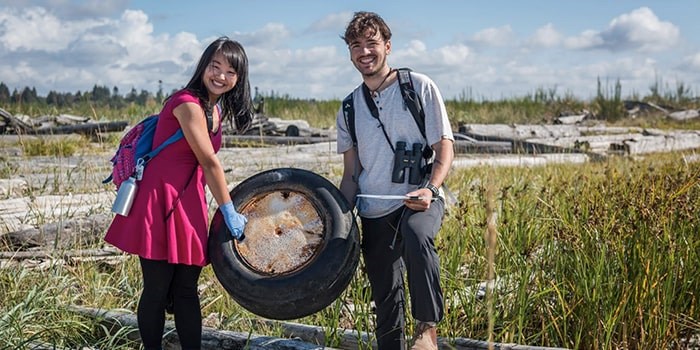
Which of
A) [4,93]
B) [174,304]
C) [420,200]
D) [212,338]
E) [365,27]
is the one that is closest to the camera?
[420,200]

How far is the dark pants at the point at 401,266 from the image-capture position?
11.3 ft

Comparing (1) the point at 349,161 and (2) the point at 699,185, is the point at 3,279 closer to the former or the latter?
(1) the point at 349,161

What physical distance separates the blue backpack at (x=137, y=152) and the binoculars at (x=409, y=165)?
39.0 inches

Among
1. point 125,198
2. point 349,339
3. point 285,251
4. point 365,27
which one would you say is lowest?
point 349,339

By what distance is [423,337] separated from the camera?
3.48 m

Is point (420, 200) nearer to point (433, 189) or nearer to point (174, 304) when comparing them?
point (433, 189)

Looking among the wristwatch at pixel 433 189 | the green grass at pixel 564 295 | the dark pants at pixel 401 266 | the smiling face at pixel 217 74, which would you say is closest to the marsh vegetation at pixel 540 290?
the green grass at pixel 564 295

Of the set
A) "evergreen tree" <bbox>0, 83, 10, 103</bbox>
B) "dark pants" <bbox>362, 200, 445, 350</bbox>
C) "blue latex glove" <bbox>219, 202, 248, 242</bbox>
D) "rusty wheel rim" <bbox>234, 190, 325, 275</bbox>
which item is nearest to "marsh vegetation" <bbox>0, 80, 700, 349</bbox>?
"dark pants" <bbox>362, 200, 445, 350</bbox>

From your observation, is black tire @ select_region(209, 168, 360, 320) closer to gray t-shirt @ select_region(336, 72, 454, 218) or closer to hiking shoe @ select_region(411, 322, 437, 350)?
gray t-shirt @ select_region(336, 72, 454, 218)

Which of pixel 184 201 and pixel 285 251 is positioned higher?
pixel 184 201

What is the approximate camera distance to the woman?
11.7ft

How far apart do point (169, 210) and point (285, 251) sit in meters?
0.55

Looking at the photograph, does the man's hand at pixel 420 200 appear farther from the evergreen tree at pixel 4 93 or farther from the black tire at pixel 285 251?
the evergreen tree at pixel 4 93

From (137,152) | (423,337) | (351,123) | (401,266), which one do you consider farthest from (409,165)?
A: (137,152)
